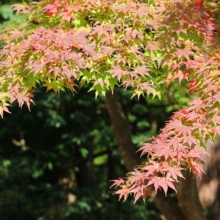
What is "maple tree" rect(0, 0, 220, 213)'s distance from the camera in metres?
3.17

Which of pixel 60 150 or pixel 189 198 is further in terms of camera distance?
pixel 60 150

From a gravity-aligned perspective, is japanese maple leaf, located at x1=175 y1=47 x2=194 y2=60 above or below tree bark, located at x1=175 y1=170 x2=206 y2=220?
above

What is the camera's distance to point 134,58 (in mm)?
3496

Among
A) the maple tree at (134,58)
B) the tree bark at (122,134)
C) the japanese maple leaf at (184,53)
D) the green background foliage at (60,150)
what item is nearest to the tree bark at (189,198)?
the tree bark at (122,134)

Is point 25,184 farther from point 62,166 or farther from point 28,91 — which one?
point 28,91

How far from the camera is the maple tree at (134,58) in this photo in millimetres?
3172

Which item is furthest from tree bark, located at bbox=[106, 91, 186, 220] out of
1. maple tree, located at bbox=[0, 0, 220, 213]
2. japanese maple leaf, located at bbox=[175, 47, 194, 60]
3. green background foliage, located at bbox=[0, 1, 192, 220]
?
green background foliage, located at bbox=[0, 1, 192, 220]

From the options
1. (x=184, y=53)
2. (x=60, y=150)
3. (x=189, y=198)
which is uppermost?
(x=184, y=53)

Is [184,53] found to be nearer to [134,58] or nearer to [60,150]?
[134,58]

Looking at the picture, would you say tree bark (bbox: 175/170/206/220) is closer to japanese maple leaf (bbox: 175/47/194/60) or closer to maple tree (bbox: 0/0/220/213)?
maple tree (bbox: 0/0/220/213)

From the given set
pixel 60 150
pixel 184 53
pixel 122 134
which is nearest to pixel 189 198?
pixel 122 134

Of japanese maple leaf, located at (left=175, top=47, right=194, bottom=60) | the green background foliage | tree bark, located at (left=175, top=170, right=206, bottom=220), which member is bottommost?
the green background foliage

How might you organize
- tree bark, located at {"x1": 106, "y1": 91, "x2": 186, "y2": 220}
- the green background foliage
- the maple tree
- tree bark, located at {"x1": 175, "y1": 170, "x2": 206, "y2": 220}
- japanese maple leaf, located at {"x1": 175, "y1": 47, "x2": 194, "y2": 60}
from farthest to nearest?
the green background foliage → tree bark, located at {"x1": 106, "y1": 91, "x2": 186, "y2": 220} → tree bark, located at {"x1": 175, "y1": 170, "x2": 206, "y2": 220} → japanese maple leaf, located at {"x1": 175, "y1": 47, "x2": 194, "y2": 60} → the maple tree

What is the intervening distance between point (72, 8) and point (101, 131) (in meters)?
5.50
